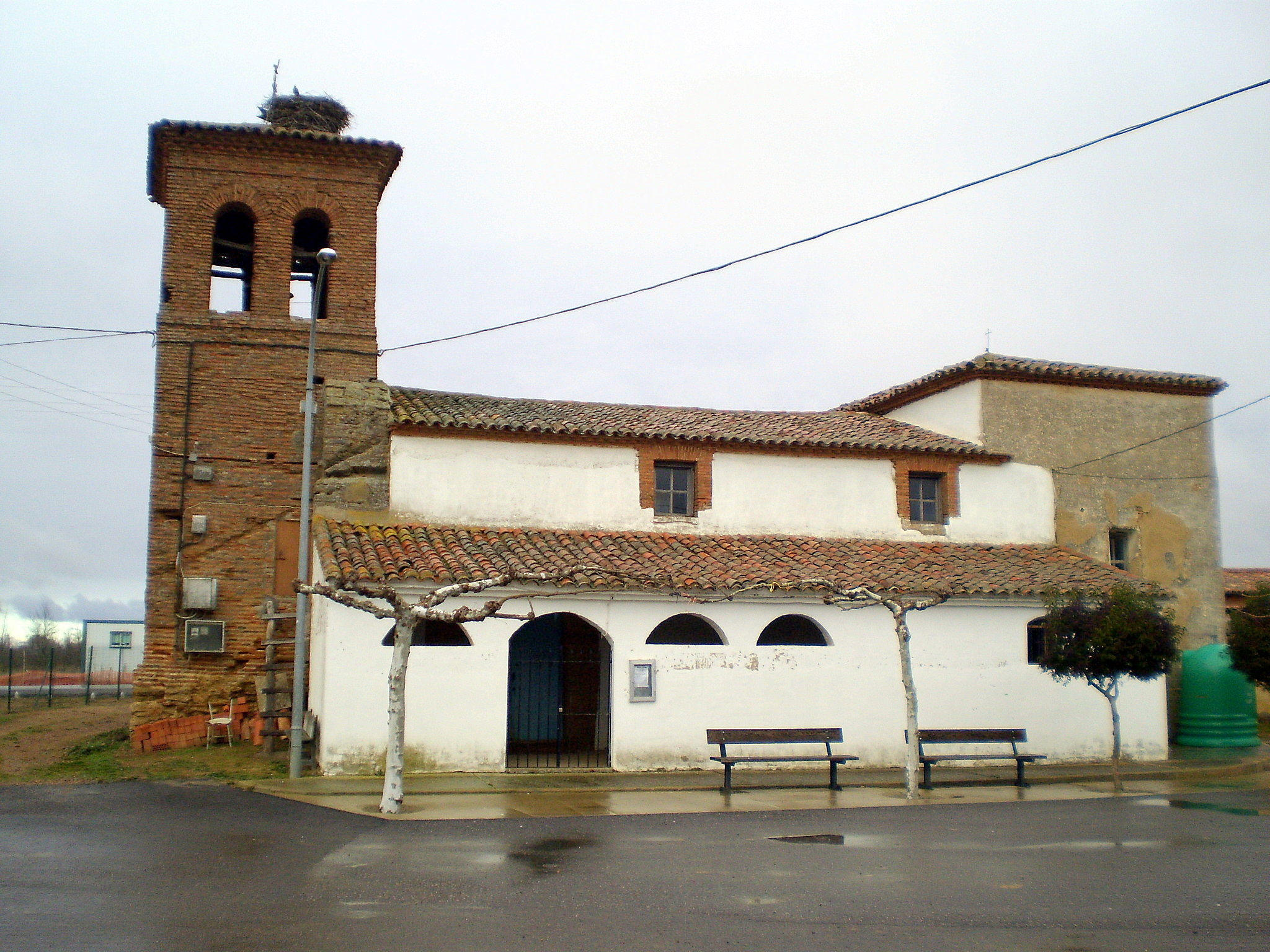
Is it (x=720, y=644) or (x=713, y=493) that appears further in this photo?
(x=713, y=493)

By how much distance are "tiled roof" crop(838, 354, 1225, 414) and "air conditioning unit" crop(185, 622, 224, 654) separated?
14.6 m

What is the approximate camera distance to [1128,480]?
2105 centimetres

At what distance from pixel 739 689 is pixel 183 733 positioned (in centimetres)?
900

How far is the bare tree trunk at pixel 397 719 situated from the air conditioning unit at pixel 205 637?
6909mm

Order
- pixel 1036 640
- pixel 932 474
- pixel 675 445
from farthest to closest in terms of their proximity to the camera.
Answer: pixel 932 474 < pixel 675 445 < pixel 1036 640

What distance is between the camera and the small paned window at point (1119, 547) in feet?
68.9

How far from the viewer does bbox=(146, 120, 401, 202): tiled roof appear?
18.4m

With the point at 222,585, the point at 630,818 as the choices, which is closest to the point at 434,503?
the point at 222,585

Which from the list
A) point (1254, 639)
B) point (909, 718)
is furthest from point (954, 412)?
point (909, 718)

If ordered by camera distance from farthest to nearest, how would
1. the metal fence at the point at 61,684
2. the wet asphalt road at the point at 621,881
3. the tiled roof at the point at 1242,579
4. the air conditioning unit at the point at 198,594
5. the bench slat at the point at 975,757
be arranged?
the metal fence at the point at 61,684, the tiled roof at the point at 1242,579, the air conditioning unit at the point at 198,594, the bench slat at the point at 975,757, the wet asphalt road at the point at 621,881

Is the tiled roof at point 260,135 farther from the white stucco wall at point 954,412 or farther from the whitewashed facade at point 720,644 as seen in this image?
the white stucco wall at point 954,412

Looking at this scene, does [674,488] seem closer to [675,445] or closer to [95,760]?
[675,445]

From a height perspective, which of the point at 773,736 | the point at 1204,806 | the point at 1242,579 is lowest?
the point at 1204,806

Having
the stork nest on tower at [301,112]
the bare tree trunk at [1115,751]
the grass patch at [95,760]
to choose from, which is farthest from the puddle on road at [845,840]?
the stork nest on tower at [301,112]
